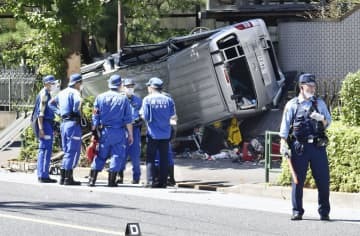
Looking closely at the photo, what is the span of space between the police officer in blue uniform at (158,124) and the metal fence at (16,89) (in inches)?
412

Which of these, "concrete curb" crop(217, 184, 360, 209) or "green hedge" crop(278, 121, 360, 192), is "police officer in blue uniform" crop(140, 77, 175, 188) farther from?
"green hedge" crop(278, 121, 360, 192)

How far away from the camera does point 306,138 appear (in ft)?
39.6

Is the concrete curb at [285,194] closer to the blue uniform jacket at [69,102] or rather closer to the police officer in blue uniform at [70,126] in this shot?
the police officer in blue uniform at [70,126]

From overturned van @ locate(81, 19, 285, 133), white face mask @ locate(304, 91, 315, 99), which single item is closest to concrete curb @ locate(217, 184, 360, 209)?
white face mask @ locate(304, 91, 315, 99)

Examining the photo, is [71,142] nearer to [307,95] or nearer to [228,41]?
[307,95]

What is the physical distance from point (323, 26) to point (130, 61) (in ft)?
15.5

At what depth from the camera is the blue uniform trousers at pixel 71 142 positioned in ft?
52.8

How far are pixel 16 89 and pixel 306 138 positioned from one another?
15510 mm

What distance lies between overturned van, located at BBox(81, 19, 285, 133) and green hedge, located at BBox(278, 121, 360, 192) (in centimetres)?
680

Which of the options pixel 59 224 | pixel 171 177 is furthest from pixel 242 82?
pixel 59 224

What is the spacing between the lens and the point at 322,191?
12172mm

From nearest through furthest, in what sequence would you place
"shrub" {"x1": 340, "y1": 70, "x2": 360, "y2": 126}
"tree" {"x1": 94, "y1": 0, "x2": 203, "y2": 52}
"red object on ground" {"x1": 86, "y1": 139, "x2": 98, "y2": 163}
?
"shrub" {"x1": 340, "y1": 70, "x2": 360, "y2": 126} < "red object on ground" {"x1": 86, "y1": 139, "x2": 98, "y2": 163} < "tree" {"x1": 94, "y1": 0, "x2": 203, "y2": 52}

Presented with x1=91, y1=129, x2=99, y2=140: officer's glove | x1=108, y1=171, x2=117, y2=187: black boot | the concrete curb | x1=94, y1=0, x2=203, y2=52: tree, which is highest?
x1=94, y1=0, x2=203, y2=52: tree

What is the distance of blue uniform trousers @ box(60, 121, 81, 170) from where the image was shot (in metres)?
16.1
